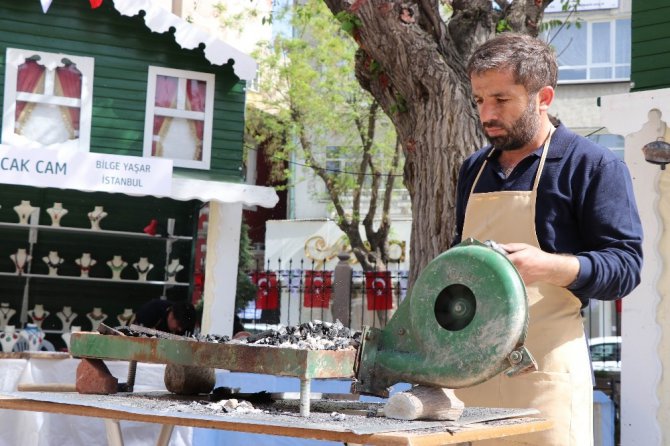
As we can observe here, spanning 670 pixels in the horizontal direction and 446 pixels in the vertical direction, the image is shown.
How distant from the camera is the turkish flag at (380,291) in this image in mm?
15617

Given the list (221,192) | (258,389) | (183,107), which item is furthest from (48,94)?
(258,389)

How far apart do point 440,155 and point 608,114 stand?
2.40 m

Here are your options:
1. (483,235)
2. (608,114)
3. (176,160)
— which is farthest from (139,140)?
(483,235)

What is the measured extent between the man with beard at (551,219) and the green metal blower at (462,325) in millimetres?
346

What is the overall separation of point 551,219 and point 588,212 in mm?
101

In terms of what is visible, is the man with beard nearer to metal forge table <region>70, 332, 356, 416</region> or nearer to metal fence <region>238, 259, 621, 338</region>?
metal forge table <region>70, 332, 356, 416</region>

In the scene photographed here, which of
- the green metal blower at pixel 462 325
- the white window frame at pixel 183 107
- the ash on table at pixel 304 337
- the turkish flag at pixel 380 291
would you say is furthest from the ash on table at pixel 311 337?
the turkish flag at pixel 380 291

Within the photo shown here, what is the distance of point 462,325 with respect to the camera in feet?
7.22

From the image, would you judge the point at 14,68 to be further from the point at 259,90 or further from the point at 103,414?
the point at 259,90

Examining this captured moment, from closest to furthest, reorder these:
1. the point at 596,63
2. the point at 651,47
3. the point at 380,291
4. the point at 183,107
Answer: the point at 651,47
the point at 183,107
the point at 380,291
the point at 596,63

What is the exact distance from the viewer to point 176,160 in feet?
36.6

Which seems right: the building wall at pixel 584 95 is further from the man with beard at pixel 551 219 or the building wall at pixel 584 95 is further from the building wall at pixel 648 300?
the man with beard at pixel 551 219

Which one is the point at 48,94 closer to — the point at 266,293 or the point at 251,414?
the point at 266,293

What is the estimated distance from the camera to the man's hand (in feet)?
7.67
